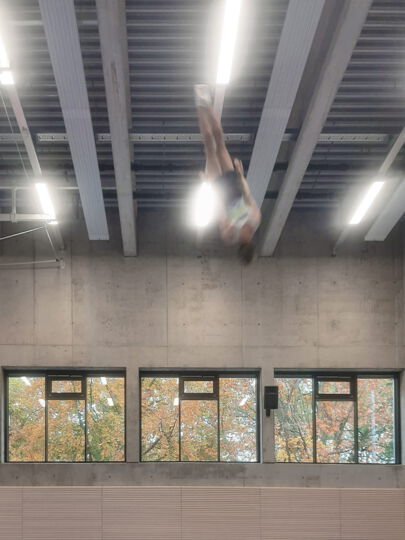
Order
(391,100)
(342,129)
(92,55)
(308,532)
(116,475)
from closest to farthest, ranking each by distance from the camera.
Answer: (92,55)
(391,100)
(342,129)
(308,532)
(116,475)

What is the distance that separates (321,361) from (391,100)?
461 cm

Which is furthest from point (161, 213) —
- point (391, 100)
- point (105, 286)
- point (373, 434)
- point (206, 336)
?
point (373, 434)

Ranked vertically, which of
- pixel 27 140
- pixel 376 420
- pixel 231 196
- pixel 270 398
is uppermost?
pixel 27 140

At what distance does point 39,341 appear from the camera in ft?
32.0

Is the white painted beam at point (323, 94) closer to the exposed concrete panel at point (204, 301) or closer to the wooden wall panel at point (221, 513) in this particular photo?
the exposed concrete panel at point (204, 301)

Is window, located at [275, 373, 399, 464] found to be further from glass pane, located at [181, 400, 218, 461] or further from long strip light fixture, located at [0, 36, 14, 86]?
long strip light fixture, located at [0, 36, 14, 86]

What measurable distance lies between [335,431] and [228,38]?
23.2ft

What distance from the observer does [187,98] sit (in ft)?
22.6

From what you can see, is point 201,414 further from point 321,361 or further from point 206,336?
point 321,361

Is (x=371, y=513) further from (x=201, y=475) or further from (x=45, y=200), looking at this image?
(x=45, y=200)

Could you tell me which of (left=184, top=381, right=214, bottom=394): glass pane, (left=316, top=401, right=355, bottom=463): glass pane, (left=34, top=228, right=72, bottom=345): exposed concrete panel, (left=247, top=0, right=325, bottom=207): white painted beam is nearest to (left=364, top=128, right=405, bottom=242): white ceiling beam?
(left=247, top=0, right=325, bottom=207): white painted beam

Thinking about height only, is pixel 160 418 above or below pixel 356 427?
above

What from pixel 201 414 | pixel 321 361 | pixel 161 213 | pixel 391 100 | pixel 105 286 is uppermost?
pixel 391 100

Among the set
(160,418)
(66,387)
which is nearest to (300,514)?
(160,418)
